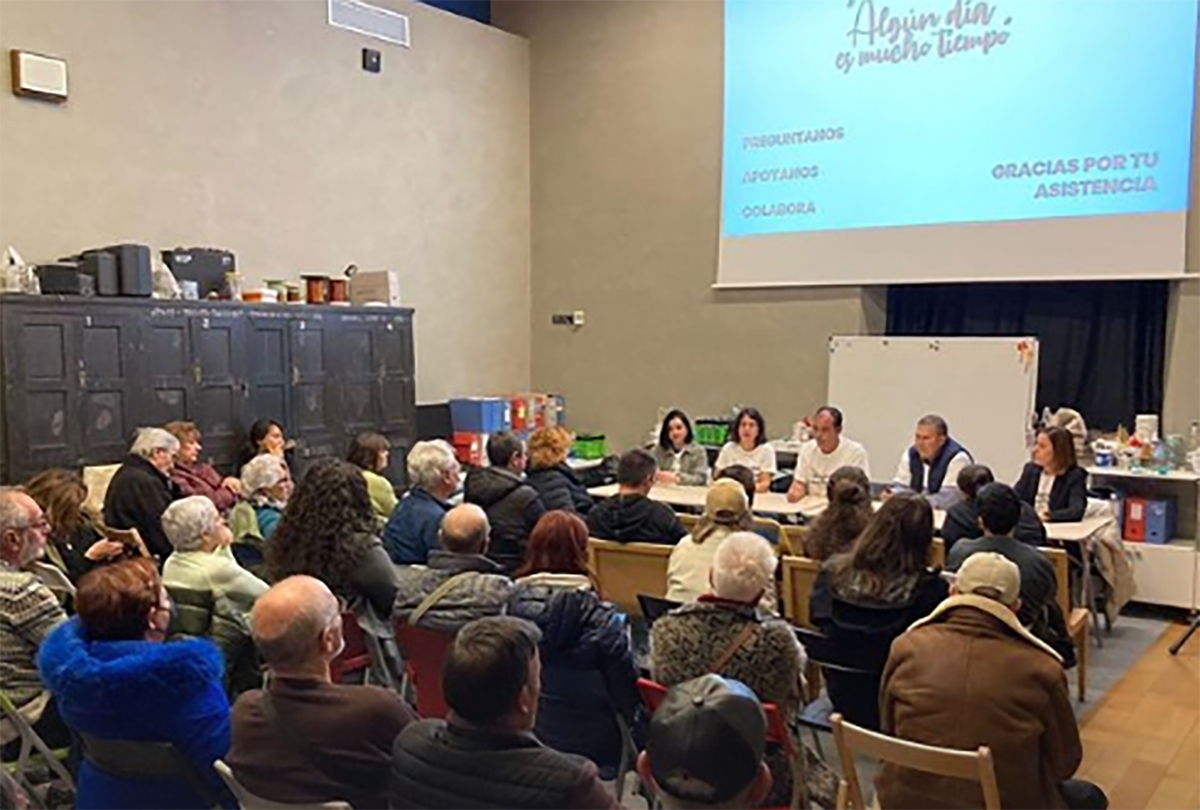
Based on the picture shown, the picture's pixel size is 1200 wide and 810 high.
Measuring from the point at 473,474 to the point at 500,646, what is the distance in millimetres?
2739

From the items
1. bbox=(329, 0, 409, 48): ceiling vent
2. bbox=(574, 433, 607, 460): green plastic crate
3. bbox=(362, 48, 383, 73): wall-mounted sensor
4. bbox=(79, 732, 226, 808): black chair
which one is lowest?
bbox=(574, 433, 607, 460): green plastic crate

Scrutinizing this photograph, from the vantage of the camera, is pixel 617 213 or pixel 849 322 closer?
pixel 849 322

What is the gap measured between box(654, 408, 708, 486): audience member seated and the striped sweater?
3979 mm

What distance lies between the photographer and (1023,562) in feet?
11.8

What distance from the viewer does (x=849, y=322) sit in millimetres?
7668

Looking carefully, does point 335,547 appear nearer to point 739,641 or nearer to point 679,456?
point 739,641

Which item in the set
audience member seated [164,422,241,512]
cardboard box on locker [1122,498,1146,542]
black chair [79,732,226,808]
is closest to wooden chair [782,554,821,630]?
black chair [79,732,226,808]

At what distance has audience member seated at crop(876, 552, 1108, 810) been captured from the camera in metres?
2.48

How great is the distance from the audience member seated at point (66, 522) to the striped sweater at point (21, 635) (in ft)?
3.24

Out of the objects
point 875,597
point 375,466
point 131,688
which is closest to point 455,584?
point 131,688

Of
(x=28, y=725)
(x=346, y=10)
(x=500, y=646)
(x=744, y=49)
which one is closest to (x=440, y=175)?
(x=346, y=10)

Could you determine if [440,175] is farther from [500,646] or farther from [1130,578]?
[500,646]

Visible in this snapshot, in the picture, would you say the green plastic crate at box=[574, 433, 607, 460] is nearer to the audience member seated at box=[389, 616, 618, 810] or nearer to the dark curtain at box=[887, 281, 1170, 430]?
the dark curtain at box=[887, 281, 1170, 430]

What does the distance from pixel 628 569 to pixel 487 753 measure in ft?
8.34
